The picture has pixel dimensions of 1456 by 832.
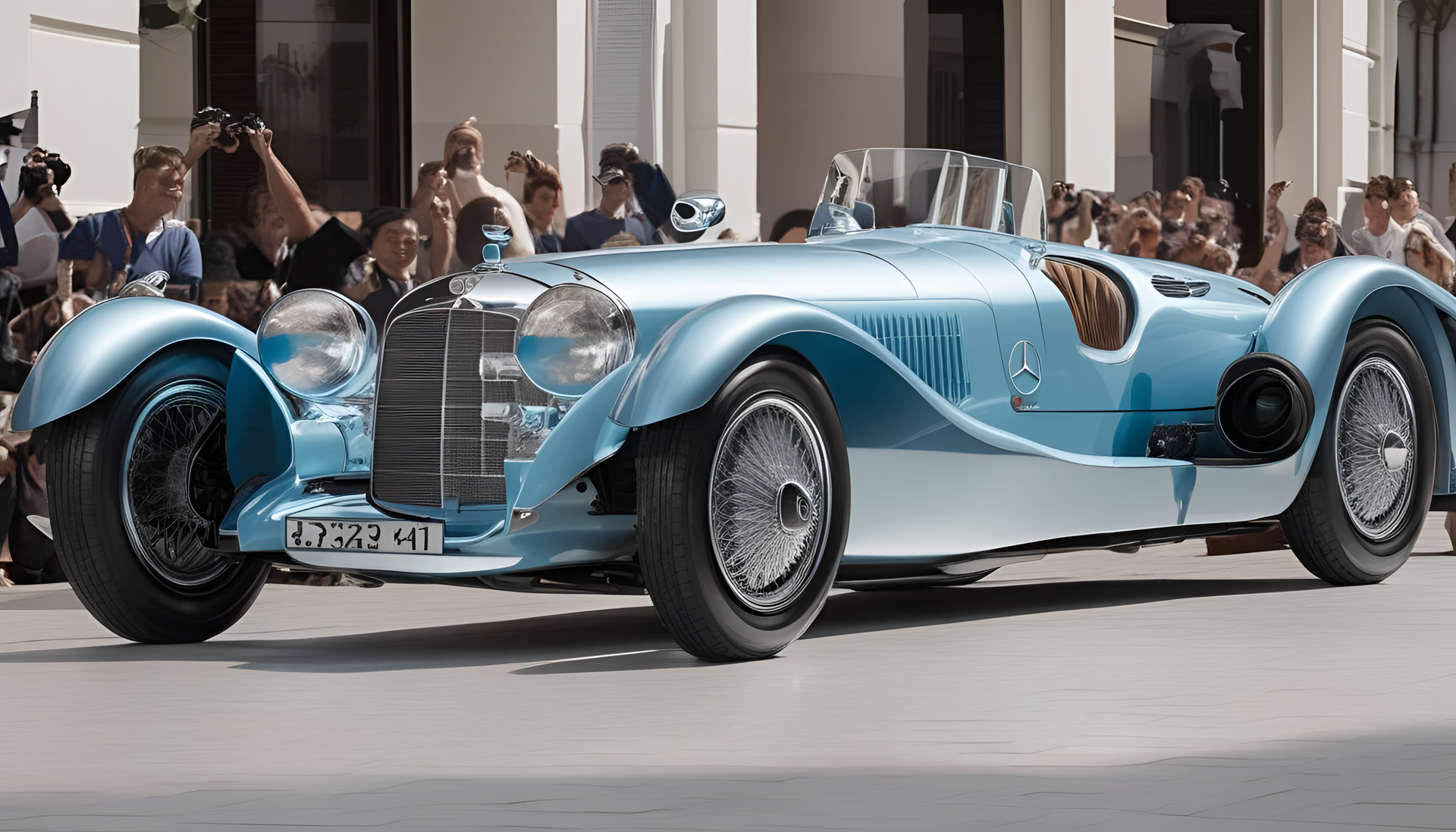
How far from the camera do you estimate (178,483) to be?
7039 millimetres

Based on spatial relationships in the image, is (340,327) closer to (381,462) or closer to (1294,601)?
(381,462)

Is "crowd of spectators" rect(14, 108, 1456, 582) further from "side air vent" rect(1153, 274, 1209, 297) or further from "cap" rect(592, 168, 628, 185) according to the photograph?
"side air vent" rect(1153, 274, 1209, 297)

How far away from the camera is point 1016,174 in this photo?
863 cm

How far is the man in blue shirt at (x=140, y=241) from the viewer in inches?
385

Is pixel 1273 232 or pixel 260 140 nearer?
pixel 260 140

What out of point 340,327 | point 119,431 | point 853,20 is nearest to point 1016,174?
point 340,327

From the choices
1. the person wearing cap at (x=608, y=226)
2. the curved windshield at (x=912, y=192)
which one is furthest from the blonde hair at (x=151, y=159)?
the curved windshield at (x=912, y=192)

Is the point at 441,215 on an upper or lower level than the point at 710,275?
upper

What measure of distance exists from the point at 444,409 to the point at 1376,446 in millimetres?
3819

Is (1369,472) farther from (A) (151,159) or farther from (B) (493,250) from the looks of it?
(A) (151,159)

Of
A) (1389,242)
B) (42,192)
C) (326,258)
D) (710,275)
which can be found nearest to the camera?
(710,275)

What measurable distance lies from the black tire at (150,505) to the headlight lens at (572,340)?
126 centimetres

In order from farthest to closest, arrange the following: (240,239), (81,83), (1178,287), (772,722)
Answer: (240,239) < (81,83) < (1178,287) < (772,722)

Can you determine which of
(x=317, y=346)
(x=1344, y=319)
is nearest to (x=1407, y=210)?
(x=1344, y=319)
